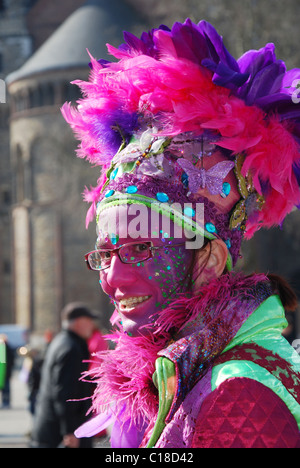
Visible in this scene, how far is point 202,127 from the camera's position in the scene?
2479mm

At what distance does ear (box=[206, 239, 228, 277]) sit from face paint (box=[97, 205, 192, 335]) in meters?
0.07

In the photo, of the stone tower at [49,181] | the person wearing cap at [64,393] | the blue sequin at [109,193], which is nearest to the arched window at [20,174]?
the stone tower at [49,181]

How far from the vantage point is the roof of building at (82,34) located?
31703mm

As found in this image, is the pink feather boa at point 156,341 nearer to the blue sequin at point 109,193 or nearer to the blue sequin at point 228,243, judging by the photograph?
the blue sequin at point 228,243

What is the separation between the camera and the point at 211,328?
2.26m

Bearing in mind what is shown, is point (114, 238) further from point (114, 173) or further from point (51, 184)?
point (51, 184)

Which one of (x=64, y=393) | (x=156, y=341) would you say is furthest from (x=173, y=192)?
(x=64, y=393)

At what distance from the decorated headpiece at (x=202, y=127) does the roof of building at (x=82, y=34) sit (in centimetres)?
2898

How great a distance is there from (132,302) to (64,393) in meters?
3.93

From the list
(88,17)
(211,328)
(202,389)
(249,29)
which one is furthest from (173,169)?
(88,17)
